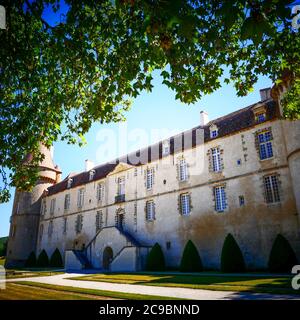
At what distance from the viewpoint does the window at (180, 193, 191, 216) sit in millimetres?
21128

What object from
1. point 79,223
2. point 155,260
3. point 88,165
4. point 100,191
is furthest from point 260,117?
point 88,165

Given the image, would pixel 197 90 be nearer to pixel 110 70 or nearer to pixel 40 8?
pixel 110 70

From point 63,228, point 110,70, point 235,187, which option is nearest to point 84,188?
point 63,228

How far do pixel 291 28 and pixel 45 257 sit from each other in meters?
32.1

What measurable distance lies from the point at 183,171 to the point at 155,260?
7.20m

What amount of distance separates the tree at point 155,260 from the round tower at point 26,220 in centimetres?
2009

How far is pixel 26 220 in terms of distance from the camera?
117 ft

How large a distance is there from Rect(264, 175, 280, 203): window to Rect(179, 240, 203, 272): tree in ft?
19.3

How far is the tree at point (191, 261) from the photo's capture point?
708 inches

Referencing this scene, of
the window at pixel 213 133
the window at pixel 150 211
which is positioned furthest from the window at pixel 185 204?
the window at pixel 213 133

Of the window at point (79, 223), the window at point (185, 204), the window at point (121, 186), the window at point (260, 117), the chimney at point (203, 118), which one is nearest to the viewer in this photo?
the window at point (260, 117)

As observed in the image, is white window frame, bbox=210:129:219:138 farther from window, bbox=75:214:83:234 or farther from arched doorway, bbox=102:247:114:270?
window, bbox=75:214:83:234

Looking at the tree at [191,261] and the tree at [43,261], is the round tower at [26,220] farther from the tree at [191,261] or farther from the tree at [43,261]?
the tree at [191,261]

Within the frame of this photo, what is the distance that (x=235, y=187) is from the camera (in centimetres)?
1877
